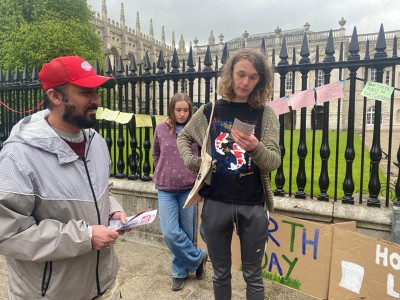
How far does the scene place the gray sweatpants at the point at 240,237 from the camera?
2.32m

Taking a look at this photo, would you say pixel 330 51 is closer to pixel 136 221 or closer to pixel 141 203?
pixel 136 221

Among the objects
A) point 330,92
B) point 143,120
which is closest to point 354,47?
point 330,92

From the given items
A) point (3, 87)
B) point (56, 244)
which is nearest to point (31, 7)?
point (3, 87)

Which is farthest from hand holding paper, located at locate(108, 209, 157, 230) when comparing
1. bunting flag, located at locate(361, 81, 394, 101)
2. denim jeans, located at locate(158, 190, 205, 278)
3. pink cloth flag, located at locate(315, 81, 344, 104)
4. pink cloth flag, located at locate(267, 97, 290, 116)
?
bunting flag, located at locate(361, 81, 394, 101)

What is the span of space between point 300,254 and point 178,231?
1215 mm

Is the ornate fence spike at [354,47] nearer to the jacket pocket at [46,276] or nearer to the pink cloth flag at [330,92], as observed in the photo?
the pink cloth flag at [330,92]

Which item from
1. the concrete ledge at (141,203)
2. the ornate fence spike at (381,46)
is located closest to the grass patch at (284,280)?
the concrete ledge at (141,203)

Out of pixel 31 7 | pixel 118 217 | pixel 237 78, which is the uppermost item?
pixel 31 7

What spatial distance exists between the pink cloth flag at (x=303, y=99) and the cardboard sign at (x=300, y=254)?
1164 mm

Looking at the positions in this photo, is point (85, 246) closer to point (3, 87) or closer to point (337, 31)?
point (3, 87)

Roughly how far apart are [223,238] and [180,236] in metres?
0.91

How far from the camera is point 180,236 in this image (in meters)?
3.20

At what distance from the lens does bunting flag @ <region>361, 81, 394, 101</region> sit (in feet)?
9.89

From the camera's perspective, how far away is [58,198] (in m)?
1.61
